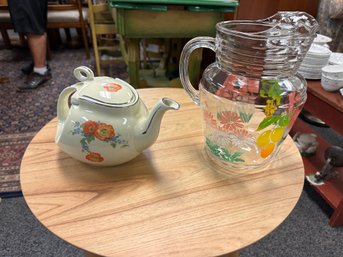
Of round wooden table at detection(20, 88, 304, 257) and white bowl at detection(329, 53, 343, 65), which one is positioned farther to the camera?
white bowl at detection(329, 53, 343, 65)

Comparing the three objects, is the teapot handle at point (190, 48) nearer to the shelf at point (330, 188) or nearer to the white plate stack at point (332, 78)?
the white plate stack at point (332, 78)

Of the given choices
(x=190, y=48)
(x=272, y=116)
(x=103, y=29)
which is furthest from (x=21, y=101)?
(x=272, y=116)

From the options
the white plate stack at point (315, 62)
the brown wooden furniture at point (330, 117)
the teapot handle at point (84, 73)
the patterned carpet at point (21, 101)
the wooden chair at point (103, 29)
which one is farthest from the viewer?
the wooden chair at point (103, 29)

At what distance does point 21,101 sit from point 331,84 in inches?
64.0

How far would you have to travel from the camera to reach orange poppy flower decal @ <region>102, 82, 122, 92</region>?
44 centimetres

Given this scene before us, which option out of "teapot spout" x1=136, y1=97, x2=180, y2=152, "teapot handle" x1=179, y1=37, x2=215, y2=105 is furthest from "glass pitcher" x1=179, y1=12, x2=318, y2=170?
"teapot spout" x1=136, y1=97, x2=180, y2=152

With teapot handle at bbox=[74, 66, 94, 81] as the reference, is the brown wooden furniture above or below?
below

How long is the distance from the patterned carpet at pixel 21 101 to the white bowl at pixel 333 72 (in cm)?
118

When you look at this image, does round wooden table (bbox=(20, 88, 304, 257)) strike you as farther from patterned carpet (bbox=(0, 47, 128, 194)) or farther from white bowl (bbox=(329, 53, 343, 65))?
patterned carpet (bbox=(0, 47, 128, 194))

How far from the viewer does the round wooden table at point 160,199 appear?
0.37 meters

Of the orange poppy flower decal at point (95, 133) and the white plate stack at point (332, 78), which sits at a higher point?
the orange poppy flower decal at point (95, 133)

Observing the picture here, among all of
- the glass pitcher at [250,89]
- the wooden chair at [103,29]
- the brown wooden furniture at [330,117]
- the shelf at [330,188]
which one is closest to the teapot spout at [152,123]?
the glass pitcher at [250,89]

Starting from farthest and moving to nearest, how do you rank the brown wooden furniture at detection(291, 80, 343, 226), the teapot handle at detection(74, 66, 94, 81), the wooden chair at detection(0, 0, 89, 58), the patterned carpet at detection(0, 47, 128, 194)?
the wooden chair at detection(0, 0, 89, 58) < the patterned carpet at detection(0, 47, 128, 194) < the brown wooden furniture at detection(291, 80, 343, 226) < the teapot handle at detection(74, 66, 94, 81)

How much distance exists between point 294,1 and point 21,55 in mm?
2159
